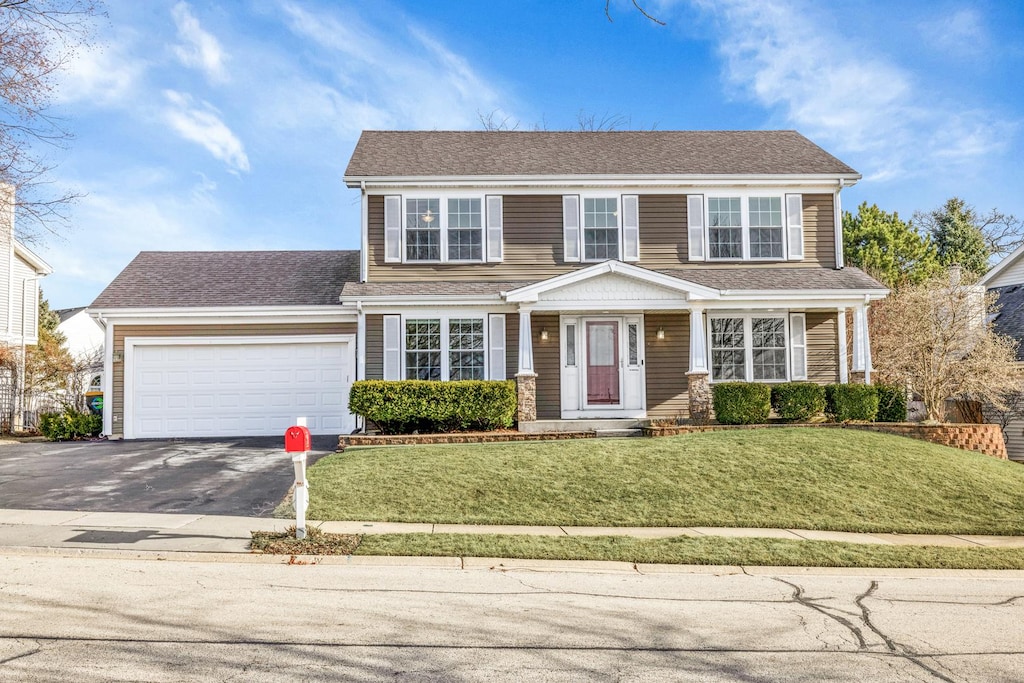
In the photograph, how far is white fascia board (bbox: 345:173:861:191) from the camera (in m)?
17.0

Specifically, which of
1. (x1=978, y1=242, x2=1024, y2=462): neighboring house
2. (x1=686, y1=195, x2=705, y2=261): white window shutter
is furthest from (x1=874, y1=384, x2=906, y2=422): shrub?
(x1=978, y1=242, x2=1024, y2=462): neighboring house

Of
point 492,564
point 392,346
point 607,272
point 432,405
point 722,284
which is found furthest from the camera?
point 392,346

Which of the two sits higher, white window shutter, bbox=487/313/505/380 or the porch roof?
the porch roof

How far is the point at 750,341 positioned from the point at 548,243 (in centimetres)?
514

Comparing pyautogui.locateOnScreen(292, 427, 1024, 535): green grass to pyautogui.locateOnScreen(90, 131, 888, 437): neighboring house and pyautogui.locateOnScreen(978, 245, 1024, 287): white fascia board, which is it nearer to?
pyautogui.locateOnScreen(90, 131, 888, 437): neighboring house

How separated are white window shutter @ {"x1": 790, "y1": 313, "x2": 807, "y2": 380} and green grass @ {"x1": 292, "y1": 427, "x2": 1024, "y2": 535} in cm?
415

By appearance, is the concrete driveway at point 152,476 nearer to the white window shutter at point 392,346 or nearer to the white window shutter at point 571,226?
the white window shutter at point 392,346

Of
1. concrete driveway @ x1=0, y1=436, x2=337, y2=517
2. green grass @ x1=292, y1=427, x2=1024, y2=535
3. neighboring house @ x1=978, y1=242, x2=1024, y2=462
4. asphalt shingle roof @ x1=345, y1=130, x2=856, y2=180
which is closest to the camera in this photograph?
green grass @ x1=292, y1=427, x2=1024, y2=535

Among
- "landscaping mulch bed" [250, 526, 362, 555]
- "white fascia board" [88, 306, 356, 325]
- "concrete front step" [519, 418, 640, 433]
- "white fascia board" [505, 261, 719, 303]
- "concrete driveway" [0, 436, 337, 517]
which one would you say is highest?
"white fascia board" [505, 261, 719, 303]

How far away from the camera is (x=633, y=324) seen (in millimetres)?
16953

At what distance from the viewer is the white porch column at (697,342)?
1568 cm

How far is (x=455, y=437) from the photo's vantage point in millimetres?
14445

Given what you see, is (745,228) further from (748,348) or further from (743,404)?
(743,404)

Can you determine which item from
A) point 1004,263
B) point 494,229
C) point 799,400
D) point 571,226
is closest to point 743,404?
point 799,400
